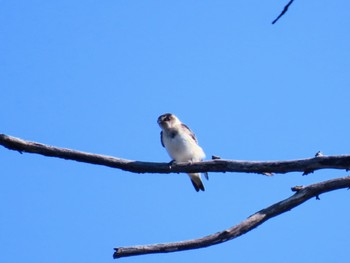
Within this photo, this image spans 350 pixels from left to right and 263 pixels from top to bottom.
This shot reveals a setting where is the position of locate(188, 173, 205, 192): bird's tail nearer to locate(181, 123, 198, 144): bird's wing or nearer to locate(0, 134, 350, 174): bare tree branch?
locate(181, 123, 198, 144): bird's wing

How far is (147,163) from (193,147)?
417 cm

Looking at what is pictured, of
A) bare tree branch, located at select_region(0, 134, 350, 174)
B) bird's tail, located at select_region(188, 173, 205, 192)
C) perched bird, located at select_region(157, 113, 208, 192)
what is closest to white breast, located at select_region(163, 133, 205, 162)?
perched bird, located at select_region(157, 113, 208, 192)

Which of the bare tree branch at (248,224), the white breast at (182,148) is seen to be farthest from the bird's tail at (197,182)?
the bare tree branch at (248,224)

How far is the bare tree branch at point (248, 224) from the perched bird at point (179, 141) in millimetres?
4846

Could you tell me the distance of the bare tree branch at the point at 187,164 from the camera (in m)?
5.03

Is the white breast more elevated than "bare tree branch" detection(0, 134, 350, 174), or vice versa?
the white breast

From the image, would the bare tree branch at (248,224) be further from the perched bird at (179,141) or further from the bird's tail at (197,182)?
the bird's tail at (197,182)

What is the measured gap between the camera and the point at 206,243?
4.84 m

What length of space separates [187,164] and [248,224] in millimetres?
1095

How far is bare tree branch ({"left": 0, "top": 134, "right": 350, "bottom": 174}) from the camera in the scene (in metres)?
5.03

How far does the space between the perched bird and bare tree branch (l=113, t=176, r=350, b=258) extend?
4.85m

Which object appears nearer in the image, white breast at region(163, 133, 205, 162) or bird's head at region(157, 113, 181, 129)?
white breast at region(163, 133, 205, 162)

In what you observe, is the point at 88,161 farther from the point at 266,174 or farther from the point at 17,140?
the point at 266,174

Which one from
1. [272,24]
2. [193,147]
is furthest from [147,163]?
[193,147]
